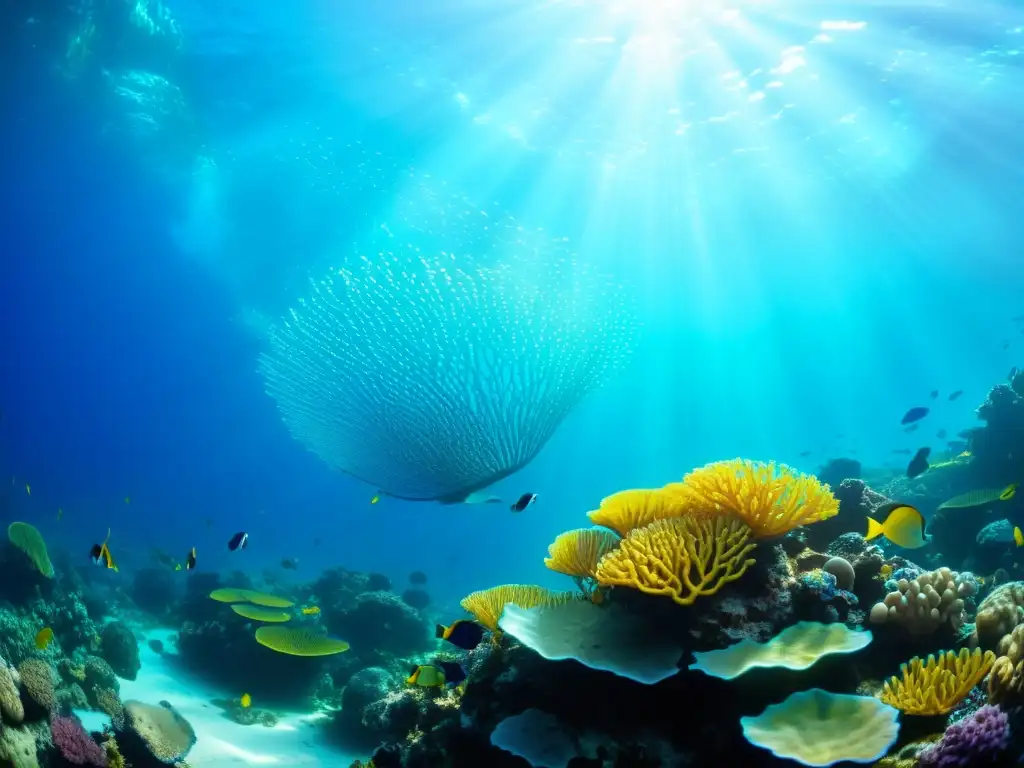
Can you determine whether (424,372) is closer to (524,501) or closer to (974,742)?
(524,501)

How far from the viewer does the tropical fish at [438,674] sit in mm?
3781

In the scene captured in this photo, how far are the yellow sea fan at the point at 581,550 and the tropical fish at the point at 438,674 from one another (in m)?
0.96

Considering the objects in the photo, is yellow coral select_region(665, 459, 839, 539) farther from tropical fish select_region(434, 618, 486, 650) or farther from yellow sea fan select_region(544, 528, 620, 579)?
tropical fish select_region(434, 618, 486, 650)

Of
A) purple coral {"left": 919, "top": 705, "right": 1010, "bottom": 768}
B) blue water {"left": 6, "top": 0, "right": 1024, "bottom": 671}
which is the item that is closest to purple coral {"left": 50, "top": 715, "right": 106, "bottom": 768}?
purple coral {"left": 919, "top": 705, "right": 1010, "bottom": 768}

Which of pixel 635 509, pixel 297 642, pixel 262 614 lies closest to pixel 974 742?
pixel 635 509

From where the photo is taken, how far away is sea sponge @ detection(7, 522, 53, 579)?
8.07 metres

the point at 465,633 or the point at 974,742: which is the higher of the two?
the point at 465,633

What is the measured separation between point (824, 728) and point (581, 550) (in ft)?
5.56

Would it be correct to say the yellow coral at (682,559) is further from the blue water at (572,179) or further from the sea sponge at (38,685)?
the blue water at (572,179)

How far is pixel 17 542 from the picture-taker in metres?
8.12

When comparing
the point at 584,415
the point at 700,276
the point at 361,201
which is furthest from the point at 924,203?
the point at 584,415

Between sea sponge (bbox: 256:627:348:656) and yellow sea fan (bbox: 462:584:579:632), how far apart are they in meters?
4.16

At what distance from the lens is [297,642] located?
7516 millimetres

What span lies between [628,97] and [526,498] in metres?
18.7
